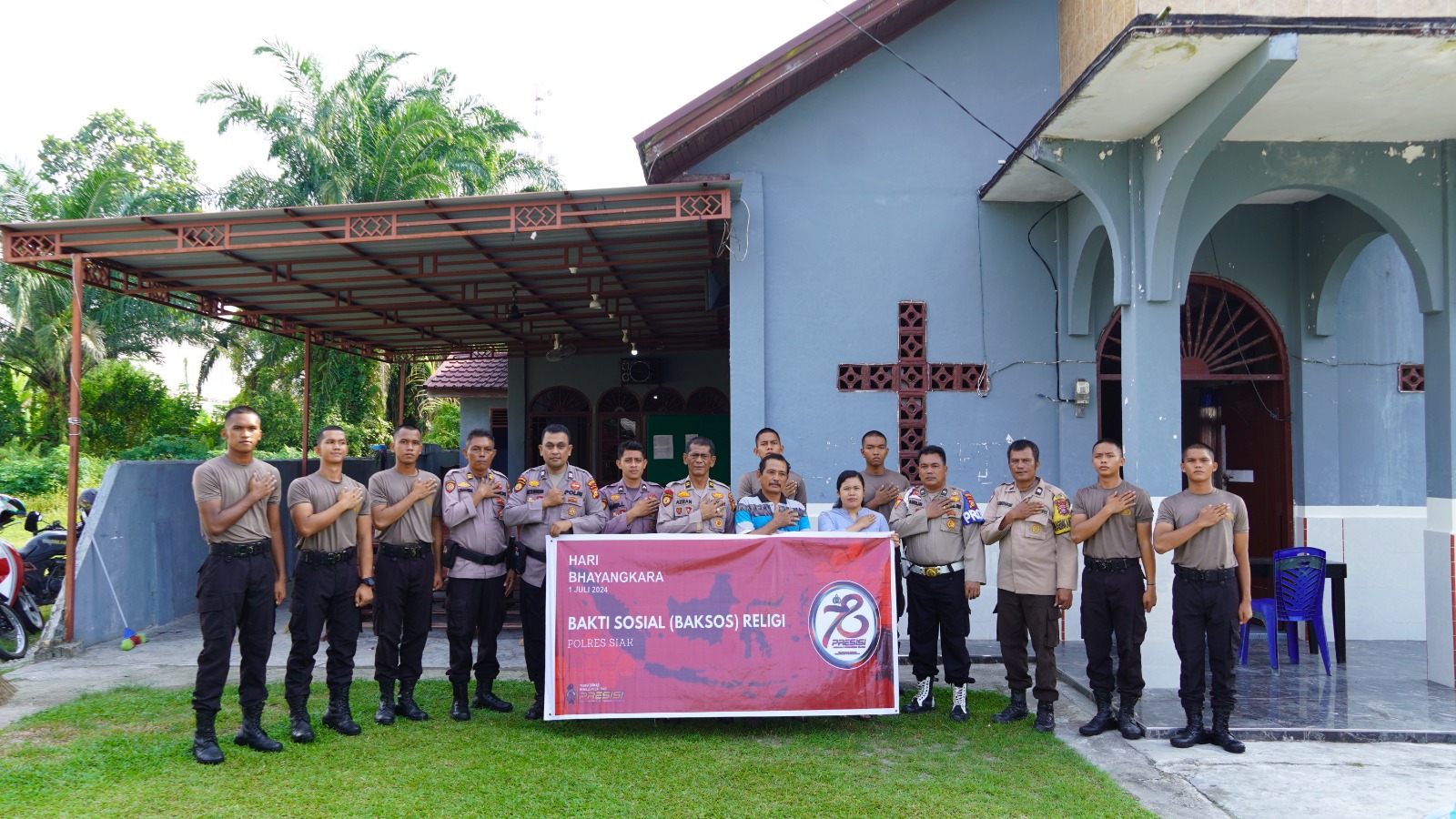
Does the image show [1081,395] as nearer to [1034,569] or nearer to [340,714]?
[1034,569]

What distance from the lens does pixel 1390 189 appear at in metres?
6.64

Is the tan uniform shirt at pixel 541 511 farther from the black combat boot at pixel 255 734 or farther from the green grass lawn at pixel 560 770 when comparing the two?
the black combat boot at pixel 255 734

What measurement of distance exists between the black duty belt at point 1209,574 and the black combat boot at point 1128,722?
786 mm

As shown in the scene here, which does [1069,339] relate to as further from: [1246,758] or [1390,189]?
[1246,758]

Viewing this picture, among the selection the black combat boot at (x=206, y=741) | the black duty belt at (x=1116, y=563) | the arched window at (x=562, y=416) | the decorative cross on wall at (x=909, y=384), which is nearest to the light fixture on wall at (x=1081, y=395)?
the decorative cross on wall at (x=909, y=384)

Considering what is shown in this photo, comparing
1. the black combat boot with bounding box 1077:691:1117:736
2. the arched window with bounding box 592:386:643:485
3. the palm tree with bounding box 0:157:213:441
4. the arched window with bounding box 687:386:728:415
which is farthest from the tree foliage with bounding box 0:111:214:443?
the black combat boot with bounding box 1077:691:1117:736

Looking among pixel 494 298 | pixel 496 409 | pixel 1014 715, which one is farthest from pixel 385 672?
pixel 496 409

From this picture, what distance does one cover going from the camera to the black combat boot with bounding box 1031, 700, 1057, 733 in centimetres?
550

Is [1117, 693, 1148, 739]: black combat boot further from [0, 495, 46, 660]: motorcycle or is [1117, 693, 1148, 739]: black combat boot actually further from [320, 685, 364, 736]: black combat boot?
[0, 495, 46, 660]: motorcycle

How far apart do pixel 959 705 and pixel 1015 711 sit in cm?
32

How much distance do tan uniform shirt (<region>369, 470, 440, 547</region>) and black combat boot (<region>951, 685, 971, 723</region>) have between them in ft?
10.8

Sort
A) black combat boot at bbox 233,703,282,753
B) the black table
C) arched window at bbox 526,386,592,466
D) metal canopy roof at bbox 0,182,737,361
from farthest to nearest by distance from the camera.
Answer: arched window at bbox 526,386,592,466
metal canopy roof at bbox 0,182,737,361
the black table
black combat boot at bbox 233,703,282,753

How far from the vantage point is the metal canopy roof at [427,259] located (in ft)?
25.1

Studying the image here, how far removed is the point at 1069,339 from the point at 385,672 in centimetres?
586
